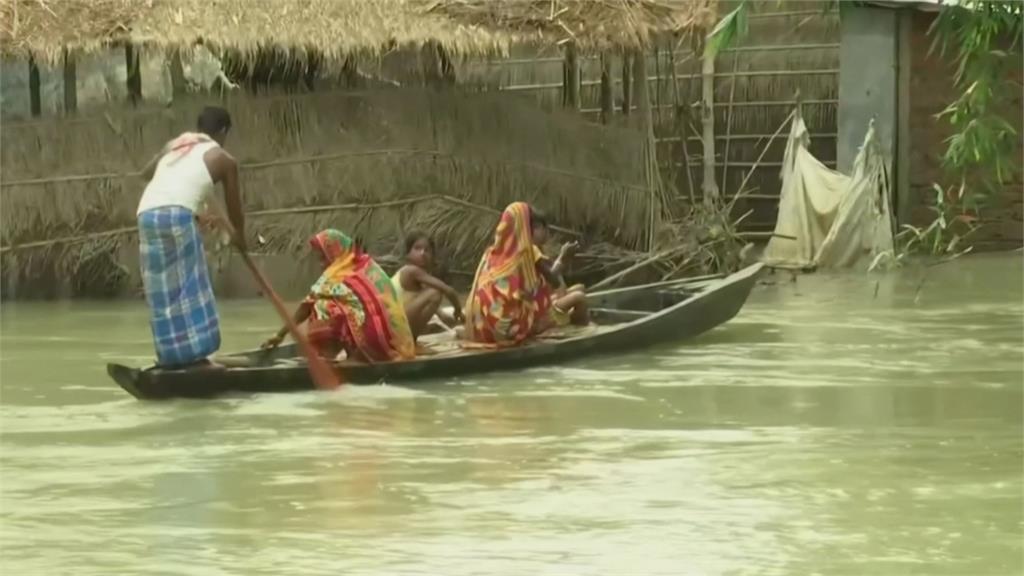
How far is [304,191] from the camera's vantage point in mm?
13273

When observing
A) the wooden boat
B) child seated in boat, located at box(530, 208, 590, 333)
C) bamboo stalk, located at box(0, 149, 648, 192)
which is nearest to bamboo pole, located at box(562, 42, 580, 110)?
bamboo stalk, located at box(0, 149, 648, 192)

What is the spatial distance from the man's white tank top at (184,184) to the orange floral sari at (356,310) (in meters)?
0.79

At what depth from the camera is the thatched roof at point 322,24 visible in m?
12.4

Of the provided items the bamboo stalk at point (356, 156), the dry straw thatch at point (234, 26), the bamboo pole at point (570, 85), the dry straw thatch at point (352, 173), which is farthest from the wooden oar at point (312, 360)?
the bamboo pole at point (570, 85)

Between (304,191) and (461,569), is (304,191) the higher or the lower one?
the higher one

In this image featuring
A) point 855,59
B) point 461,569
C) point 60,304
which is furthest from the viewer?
point 855,59

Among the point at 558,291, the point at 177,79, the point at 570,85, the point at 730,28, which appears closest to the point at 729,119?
the point at 570,85

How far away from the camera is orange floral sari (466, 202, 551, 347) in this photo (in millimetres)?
9477

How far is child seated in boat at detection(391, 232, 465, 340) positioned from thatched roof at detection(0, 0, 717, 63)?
140 inches

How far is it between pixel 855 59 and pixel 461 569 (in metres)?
11.0

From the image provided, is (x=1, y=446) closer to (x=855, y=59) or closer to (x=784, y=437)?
(x=784, y=437)

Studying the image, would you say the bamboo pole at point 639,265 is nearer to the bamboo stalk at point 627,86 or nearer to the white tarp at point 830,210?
the white tarp at point 830,210

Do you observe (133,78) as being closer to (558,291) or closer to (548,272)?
(558,291)

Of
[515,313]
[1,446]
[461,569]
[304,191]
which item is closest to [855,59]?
[304,191]
